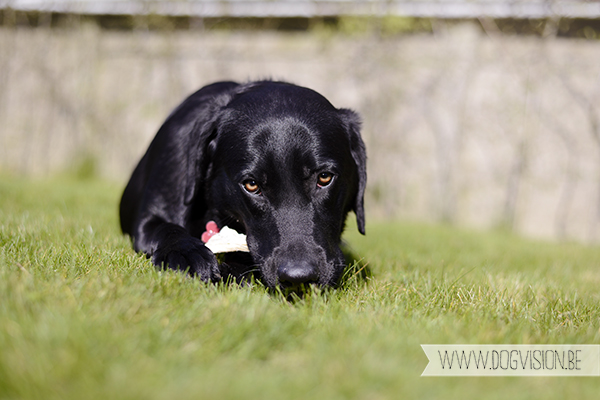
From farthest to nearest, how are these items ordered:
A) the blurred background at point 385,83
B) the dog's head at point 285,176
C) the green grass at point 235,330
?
the blurred background at point 385,83
the dog's head at point 285,176
the green grass at point 235,330

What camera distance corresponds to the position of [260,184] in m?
2.34

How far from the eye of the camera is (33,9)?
8.63 m

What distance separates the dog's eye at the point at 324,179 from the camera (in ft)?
7.84

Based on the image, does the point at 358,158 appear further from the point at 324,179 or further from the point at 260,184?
the point at 260,184

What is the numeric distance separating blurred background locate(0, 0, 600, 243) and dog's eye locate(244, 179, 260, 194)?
A: 5997 millimetres

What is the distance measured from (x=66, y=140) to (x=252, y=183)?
782 centimetres

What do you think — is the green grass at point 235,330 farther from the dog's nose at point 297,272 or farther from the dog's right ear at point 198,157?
the dog's right ear at point 198,157

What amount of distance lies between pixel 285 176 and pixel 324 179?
225mm

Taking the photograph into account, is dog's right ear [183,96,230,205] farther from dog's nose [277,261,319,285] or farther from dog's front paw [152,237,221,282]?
dog's nose [277,261,319,285]

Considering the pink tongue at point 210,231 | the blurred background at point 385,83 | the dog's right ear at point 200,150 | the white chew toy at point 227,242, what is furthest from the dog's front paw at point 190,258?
the blurred background at point 385,83

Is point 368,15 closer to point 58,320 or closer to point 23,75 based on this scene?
point 23,75

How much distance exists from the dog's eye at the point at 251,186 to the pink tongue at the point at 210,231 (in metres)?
0.45

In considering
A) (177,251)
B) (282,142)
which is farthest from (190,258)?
(282,142)

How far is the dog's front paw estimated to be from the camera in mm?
2141
